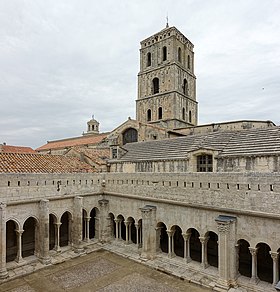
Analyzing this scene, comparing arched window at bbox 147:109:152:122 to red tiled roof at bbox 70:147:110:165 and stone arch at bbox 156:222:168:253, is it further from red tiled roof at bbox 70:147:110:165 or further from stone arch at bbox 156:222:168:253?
stone arch at bbox 156:222:168:253

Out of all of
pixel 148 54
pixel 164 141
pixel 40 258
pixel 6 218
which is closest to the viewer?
pixel 6 218

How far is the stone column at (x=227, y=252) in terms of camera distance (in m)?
11.1

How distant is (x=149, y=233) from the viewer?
14.6 metres

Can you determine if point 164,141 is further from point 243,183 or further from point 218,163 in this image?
point 243,183

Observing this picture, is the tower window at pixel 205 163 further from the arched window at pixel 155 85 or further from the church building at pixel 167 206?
the arched window at pixel 155 85

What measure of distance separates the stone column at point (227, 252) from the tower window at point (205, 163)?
171 inches

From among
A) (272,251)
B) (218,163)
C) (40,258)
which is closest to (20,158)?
(40,258)

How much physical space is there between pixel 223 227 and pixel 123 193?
8111 millimetres

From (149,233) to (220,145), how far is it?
7.20 metres

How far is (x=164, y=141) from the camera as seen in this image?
20.6m

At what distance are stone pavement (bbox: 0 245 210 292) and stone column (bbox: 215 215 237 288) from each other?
116 centimetres

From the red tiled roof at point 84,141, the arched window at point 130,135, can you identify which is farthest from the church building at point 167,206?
the red tiled roof at point 84,141

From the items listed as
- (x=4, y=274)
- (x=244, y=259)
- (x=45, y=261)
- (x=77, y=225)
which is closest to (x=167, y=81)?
(x=77, y=225)

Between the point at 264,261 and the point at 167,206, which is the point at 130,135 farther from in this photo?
the point at 264,261
